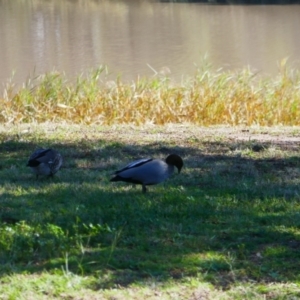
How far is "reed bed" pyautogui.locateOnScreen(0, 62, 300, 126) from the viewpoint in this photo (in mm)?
10922

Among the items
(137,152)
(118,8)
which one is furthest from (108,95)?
(118,8)

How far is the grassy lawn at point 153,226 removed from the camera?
4012 mm

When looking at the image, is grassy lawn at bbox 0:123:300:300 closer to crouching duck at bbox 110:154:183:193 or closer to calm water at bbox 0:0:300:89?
crouching duck at bbox 110:154:183:193

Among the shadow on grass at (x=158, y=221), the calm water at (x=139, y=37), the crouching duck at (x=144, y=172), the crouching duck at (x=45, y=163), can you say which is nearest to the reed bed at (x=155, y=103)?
the calm water at (x=139, y=37)

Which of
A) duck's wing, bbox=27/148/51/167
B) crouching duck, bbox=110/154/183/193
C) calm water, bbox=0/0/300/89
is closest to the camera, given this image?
crouching duck, bbox=110/154/183/193

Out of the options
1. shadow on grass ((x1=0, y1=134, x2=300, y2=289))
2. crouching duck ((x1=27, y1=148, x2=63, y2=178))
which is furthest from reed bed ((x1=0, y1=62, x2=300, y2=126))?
crouching duck ((x1=27, y1=148, x2=63, y2=178))

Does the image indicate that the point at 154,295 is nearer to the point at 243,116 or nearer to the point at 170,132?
the point at 170,132

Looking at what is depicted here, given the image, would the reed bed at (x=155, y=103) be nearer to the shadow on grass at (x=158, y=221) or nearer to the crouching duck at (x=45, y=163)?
the shadow on grass at (x=158, y=221)

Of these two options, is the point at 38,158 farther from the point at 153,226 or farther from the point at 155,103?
the point at 155,103

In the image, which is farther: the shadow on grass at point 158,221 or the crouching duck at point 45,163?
the crouching duck at point 45,163

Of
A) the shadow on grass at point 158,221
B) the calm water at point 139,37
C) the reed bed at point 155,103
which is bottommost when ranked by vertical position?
the calm water at point 139,37

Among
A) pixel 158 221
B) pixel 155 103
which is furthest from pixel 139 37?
pixel 158 221

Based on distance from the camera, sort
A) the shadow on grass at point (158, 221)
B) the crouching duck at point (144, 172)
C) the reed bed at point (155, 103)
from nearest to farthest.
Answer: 1. the shadow on grass at point (158, 221)
2. the crouching duck at point (144, 172)
3. the reed bed at point (155, 103)

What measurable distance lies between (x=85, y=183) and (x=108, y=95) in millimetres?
5235
